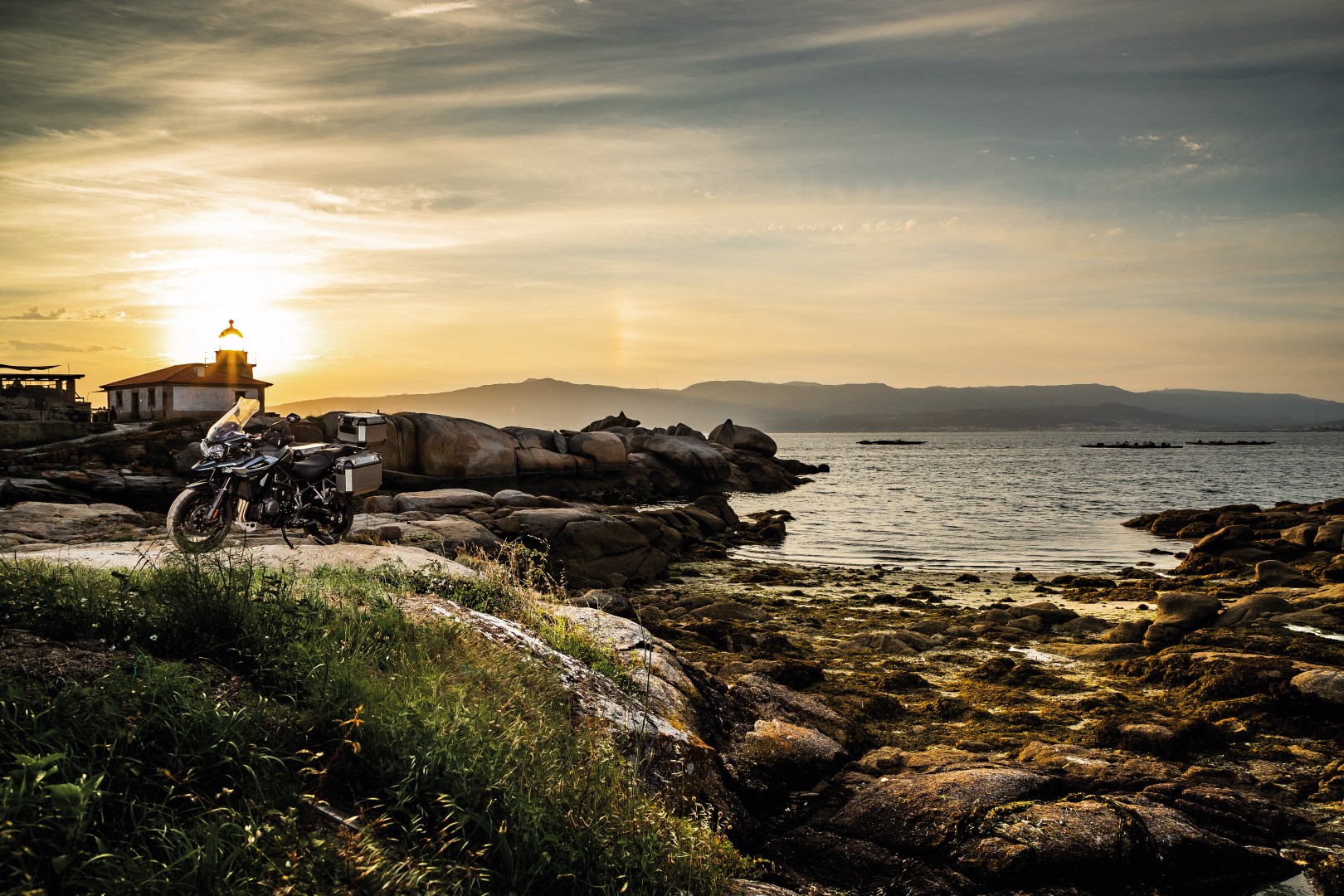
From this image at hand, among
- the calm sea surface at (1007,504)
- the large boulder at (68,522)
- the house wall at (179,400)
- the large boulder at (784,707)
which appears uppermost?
the house wall at (179,400)

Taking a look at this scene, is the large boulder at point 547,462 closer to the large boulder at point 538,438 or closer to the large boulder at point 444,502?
the large boulder at point 538,438

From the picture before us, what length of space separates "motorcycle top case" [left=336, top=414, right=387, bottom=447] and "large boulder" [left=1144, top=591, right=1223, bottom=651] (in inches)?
500

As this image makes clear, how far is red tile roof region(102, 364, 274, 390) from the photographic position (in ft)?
183

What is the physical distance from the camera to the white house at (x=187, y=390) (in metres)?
55.1

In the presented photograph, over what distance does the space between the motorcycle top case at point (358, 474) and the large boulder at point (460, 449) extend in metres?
27.8

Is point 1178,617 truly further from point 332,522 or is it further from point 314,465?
point 314,465

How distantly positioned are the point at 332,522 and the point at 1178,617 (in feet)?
46.0

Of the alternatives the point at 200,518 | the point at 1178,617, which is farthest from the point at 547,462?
the point at 1178,617

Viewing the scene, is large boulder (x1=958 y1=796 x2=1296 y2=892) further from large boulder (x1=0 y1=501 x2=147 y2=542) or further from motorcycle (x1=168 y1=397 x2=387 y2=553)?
large boulder (x1=0 y1=501 x2=147 y2=542)

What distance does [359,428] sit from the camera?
11.7m

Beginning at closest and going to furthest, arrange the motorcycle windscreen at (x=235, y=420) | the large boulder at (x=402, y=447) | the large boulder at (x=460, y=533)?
the motorcycle windscreen at (x=235, y=420) < the large boulder at (x=460, y=533) < the large boulder at (x=402, y=447)

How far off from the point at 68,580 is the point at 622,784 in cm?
413

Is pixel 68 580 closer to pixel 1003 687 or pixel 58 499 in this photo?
pixel 1003 687

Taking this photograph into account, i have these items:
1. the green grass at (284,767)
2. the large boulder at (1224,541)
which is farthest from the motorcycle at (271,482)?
the large boulder at (1224,541)
